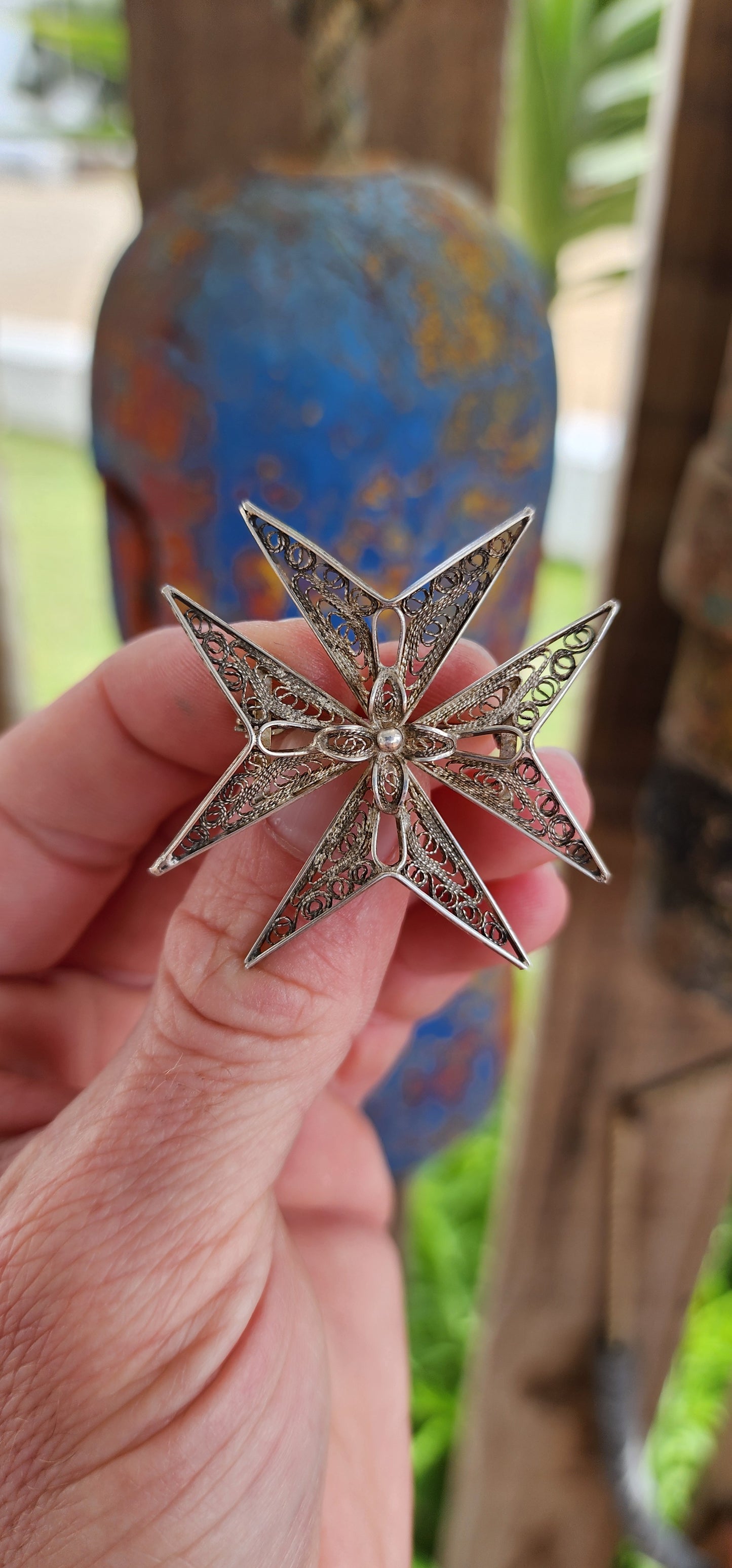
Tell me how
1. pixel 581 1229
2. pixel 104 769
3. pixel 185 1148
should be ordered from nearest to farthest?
pixel 185 1148
pixel 104 769
pixel 581 1229

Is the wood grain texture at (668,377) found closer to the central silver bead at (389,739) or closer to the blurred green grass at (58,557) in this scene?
the central silver bead at (389,739)

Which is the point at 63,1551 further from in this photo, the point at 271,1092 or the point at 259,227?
the point at 259,227

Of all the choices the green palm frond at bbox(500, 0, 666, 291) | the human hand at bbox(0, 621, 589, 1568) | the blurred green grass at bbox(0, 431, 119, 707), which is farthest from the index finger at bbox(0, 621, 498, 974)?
the blurred green grass at bbox(0, 431, 119, 707)

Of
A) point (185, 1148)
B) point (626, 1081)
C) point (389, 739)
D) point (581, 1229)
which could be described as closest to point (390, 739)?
point (389, 739)

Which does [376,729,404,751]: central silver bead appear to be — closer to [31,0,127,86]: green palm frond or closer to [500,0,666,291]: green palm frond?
[500,0,666,291]: green palm frond

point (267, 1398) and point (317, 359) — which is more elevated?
point (317, 359)

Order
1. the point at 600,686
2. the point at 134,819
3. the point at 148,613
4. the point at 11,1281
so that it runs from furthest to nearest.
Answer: the point at 600,686 → the point at 148,613 → the point at 134,819 → the point at 11,1281

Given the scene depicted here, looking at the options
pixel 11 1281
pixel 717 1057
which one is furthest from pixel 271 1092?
pixel 717 1057

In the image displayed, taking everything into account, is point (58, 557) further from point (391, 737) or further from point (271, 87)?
point (391, 737)
